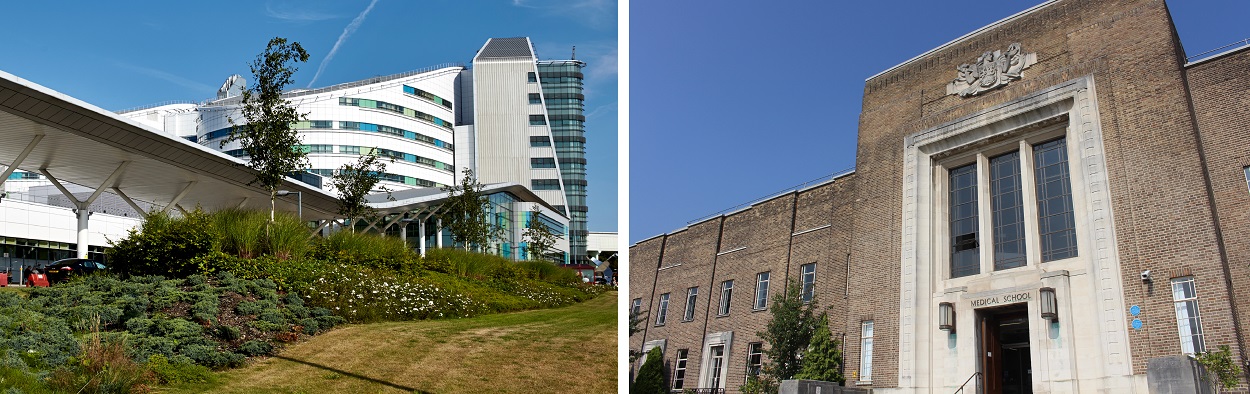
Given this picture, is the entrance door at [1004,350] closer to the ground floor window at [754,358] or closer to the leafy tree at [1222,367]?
the leafy tree at [1222,367]

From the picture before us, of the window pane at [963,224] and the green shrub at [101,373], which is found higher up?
the window pane at [963,224]

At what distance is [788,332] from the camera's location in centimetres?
1351

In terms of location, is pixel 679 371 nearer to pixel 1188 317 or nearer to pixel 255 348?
pixel 255 348

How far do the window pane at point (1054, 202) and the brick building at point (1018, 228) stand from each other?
17mm

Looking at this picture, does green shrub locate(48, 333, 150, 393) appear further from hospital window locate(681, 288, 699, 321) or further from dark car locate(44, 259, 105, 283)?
dark car locate(44, 259, 105, 283)

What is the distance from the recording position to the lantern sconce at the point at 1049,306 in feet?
36.0

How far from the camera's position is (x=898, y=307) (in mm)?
12781

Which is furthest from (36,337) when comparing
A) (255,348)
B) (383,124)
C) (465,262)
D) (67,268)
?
(383,124)

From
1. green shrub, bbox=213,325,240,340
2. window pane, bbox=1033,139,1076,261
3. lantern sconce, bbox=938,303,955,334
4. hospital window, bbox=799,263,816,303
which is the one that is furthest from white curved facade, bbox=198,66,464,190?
window pane, bbox=1033,139,1076,261

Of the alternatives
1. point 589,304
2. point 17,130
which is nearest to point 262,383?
point 589,304

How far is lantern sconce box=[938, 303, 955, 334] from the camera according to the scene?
39.8 feet

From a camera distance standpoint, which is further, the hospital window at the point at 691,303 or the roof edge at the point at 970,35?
the hospital window at the point at 691,303

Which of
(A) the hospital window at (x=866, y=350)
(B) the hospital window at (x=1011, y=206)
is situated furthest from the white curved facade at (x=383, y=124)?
(B) the hospital window at (x=1011, y=206)

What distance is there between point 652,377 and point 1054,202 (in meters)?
6.43
